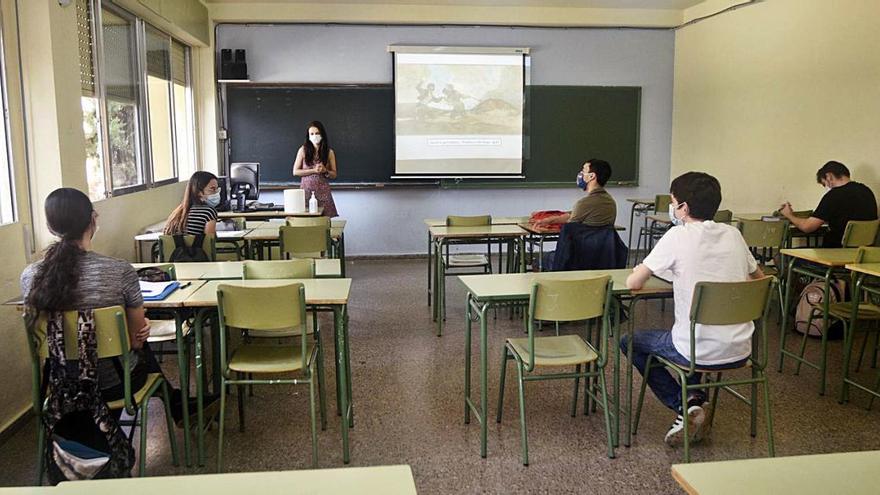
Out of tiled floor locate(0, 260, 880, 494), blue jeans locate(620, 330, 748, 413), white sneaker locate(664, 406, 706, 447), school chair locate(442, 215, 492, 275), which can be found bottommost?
tiled floor locate(0, 260, 880, 494)

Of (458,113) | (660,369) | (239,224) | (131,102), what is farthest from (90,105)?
(458,113)

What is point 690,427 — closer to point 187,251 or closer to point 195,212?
point 187,251

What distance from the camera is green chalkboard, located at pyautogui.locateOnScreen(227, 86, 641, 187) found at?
802 centimetres

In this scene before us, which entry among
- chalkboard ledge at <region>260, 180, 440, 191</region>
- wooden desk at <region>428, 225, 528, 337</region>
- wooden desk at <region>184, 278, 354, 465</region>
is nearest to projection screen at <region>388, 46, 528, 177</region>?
chalkboard ledge at <region>260, 180, 440, 191</region>

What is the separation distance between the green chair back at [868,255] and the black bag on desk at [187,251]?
377cm

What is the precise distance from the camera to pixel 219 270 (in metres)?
3.79

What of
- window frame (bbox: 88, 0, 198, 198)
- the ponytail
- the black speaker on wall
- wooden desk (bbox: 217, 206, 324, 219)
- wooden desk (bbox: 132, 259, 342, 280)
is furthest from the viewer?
the black speaker on wall

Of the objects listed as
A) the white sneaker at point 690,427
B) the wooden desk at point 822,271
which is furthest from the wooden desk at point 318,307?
the wooden desk at point 822,271

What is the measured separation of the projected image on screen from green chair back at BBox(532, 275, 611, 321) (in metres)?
5.43

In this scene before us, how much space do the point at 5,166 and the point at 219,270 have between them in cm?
122

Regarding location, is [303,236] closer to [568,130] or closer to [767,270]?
[767,270]

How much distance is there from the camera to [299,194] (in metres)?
6.41

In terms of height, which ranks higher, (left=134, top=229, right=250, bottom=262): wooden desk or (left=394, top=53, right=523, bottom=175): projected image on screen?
(left=394, top=53, right=523, bottom=175): projected image on screen

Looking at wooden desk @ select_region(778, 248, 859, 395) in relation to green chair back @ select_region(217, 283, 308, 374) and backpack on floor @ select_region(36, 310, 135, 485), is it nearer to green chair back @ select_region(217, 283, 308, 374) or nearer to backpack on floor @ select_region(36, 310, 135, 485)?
green chair back @ select_region(217, 283, 308, 374)
